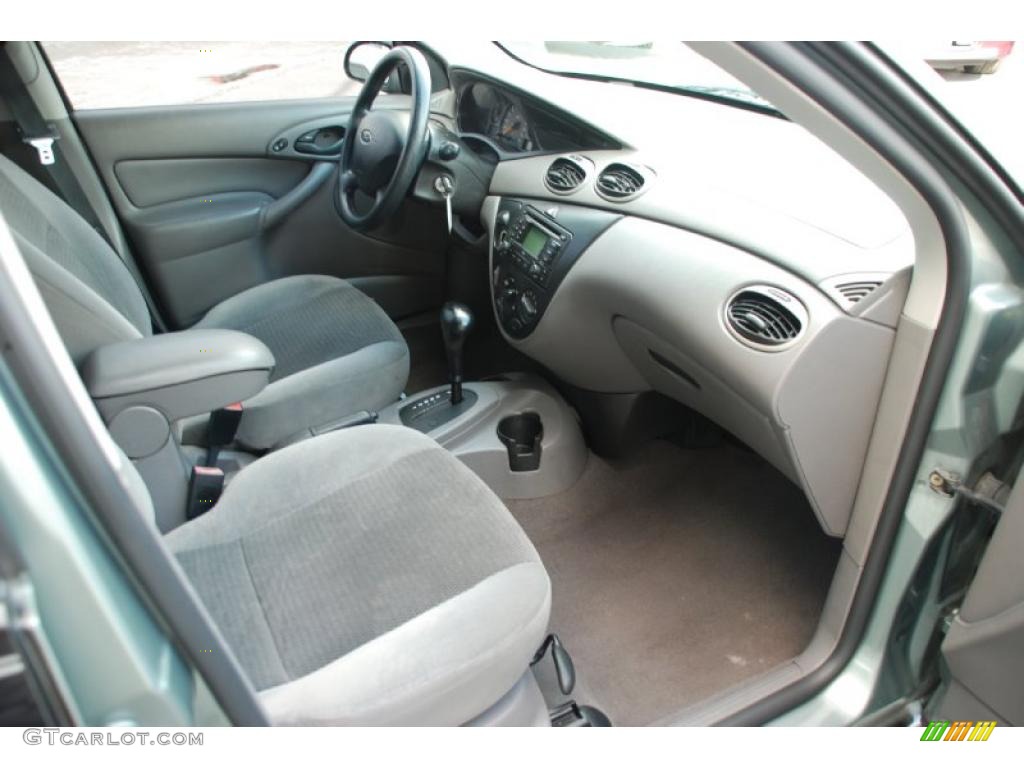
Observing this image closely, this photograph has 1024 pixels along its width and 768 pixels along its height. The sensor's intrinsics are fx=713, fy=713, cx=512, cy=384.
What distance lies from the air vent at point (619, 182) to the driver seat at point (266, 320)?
21.9 inches

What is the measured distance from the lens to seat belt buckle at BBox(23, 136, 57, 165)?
169cm

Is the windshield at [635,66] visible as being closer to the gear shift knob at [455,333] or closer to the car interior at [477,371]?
the car interior at [477,371]

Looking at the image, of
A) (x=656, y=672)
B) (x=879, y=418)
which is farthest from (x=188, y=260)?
(x=879, y=418)

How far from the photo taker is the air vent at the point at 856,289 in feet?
3.15

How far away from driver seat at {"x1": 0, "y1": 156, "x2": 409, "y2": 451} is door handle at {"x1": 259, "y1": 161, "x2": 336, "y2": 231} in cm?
35

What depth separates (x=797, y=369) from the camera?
1027 mm

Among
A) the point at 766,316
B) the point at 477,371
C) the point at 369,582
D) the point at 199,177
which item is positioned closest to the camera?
the point at 369,582

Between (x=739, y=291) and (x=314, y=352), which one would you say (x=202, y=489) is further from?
(x=739, y=291)

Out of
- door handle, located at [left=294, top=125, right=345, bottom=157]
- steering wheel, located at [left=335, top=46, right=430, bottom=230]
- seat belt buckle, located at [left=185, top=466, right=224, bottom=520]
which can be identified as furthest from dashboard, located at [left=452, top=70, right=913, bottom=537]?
seat belt buckle, located at [left=185, top=466, right=224, bottom=520]

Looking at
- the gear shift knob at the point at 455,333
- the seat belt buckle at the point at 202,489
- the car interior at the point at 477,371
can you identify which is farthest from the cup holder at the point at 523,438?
the seat belt buckle at the point at 202,489

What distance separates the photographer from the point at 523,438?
1.76m

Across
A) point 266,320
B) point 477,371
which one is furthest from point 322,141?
point 477,371

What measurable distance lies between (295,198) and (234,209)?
0.17 m

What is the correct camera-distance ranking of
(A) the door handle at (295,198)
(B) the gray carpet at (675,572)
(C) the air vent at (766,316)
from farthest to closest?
1. (A) the door handle at (295,198)
2. (B) the gray carpet at (675,572)
3. (C) the air vent at (766,316)
